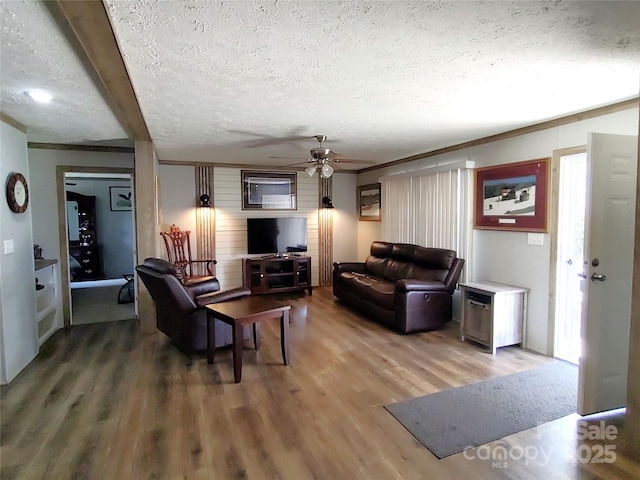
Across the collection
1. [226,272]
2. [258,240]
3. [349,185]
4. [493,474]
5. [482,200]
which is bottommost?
[493,474]

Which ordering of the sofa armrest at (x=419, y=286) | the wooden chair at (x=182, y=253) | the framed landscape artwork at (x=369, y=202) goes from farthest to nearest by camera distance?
the framed landscape artwork at (x=369, y=202) < the wooden chair at (x=182, y=253) < the sofa armrest at (x=419, y=286)

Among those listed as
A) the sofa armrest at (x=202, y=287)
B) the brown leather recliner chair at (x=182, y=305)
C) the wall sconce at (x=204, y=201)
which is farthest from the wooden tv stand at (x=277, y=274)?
the brown leather recliner chair at (x=182, y=305)

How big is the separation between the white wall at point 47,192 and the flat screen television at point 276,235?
2.79 metres

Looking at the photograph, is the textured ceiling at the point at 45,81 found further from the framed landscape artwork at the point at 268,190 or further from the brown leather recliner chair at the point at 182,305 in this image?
the framed landscape artwork at the point at 268,190

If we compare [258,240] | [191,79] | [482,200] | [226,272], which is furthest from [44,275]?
[482,200]

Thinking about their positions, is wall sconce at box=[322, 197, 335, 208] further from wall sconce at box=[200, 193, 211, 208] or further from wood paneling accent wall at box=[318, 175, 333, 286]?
wall sconce at box=[200, 193, 211, 208]

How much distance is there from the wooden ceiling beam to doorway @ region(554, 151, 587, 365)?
3.85 metres

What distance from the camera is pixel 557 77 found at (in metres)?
2.48

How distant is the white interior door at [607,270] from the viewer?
2494 millimetres

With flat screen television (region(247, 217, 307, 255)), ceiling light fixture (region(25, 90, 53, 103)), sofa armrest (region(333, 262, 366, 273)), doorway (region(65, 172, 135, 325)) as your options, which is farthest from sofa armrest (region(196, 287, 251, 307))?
doorway (region(65, 172, 135, 325))

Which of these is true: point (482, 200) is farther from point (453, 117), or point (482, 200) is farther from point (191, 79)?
point (191, 79)

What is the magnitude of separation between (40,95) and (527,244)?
15.4ft

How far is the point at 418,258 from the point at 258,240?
2.92 meters

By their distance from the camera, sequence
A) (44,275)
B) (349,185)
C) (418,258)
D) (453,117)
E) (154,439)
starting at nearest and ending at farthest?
1. (154,439)
2. (453,117)
3. (44,275)
4. (418,258)
5. (349,185)
